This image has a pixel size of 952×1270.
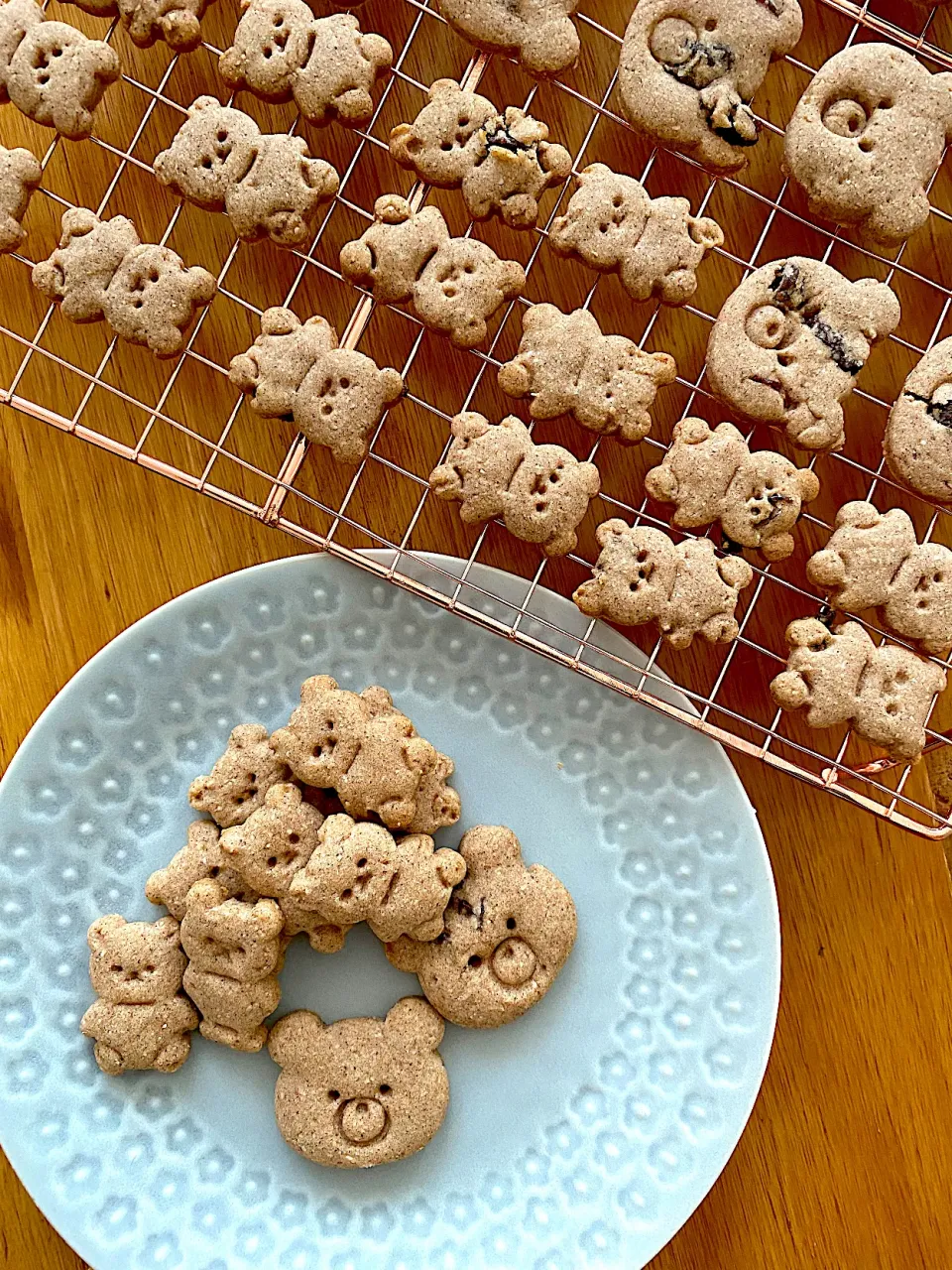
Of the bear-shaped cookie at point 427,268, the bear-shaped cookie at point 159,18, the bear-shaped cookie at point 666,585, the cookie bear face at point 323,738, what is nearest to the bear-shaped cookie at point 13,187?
the bear-shaped cookie at point 159,18

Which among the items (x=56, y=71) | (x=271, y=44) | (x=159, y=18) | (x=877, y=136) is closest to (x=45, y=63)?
(x=56, y=71)

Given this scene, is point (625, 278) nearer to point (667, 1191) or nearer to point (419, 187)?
point (419, 187)

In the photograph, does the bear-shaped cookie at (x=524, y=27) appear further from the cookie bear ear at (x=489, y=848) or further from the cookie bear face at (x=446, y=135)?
the cookie bear ear at (x=489, y=848)

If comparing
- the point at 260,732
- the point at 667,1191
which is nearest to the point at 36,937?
the point at 260,732

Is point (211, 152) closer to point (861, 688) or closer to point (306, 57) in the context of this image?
point (306, 57)

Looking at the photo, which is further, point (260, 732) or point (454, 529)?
point (454, 529)

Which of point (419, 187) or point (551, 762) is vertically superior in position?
point (419, 187)
